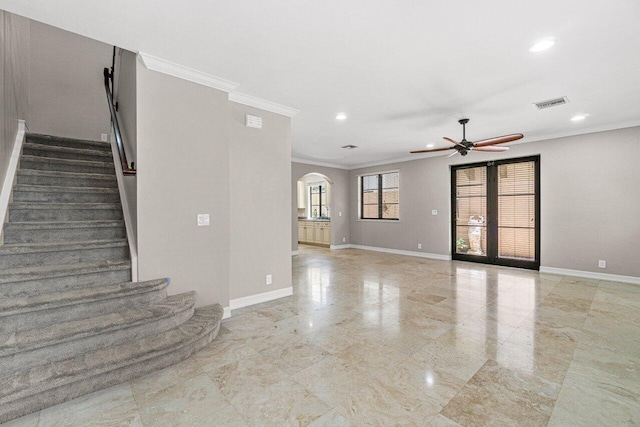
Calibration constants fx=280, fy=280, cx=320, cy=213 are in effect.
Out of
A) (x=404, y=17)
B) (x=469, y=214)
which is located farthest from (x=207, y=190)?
(x=469, y=214)

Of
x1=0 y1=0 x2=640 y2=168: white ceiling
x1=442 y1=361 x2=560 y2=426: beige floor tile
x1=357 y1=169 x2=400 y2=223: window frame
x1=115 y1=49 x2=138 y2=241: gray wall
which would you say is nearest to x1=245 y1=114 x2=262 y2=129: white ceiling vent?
x1=0 y1=0 x2=640 y2=168: white ceiling

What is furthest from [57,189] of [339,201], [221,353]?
[339,201]

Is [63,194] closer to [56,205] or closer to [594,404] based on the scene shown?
[56,205]

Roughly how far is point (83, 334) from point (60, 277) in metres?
0.65

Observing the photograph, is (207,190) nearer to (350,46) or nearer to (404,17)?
(350,46)

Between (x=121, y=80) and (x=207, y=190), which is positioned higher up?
(x=121, y=80)

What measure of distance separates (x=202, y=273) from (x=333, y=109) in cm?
298

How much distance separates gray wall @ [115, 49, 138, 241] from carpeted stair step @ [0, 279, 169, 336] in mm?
615

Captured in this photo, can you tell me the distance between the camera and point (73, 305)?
2.28 meters

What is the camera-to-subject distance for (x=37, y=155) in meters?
3.79

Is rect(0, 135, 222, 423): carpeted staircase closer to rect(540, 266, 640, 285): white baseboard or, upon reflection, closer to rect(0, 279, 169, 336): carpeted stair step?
rect(0, 279, 169, 336): carpeted stair step

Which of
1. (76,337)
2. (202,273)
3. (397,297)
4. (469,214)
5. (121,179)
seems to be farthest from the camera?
(469,214)

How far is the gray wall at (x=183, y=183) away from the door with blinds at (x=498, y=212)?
607cm

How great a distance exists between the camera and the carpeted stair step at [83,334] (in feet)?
6.28
